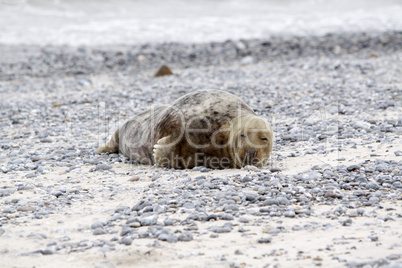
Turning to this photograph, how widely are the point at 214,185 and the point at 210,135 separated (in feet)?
2.51

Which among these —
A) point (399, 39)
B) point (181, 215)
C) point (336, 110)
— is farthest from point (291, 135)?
point (399, 39)

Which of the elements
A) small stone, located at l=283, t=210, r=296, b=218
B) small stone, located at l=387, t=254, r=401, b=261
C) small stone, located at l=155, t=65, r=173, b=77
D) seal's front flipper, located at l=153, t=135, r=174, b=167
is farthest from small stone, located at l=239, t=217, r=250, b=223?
small stone, located at l=155, t=65, r=173, b=77

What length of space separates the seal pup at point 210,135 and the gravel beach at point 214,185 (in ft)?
0.52

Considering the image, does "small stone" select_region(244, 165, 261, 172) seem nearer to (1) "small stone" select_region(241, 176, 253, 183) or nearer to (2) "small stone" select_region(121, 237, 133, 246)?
(1) "small stone" select_region(241, 176, 253, 183)

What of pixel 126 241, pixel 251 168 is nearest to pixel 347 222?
pixel 126 241

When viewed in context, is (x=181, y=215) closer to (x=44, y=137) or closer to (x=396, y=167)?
(x=396, y=167)

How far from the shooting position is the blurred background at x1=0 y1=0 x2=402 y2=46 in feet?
62.1

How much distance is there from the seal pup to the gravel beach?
0.16 meters

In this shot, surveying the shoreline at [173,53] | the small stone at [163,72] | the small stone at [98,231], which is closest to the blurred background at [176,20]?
the shoreline at [173,53]

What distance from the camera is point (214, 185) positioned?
4617 mm

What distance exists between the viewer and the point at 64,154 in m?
6.35

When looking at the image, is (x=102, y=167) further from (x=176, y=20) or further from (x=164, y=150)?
(x=176, y=20)

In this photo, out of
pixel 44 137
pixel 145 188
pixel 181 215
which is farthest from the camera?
pixel 44 137

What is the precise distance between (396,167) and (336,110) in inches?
121
